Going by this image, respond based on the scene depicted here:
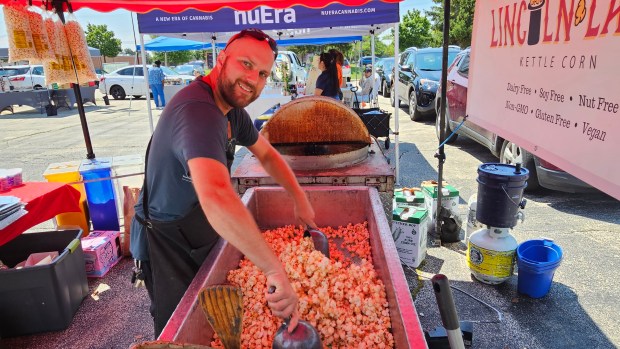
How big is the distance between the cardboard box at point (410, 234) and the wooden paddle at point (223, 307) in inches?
102

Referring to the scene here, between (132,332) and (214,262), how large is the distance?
1725mm

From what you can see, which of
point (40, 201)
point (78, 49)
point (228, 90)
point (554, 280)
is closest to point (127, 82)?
point (78, 49)

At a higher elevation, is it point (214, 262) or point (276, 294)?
point (276, 294)

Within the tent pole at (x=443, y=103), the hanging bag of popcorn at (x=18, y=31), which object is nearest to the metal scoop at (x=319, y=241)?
the tent pole at (x=443, y=103)

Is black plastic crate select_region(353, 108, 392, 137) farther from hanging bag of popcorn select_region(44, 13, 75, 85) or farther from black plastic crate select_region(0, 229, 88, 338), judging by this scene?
black plastic crate select_region(0, 229, 88, 338)

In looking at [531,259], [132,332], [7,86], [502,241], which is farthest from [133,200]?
[7,86]

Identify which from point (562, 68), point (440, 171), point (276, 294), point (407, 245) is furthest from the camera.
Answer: point (440, 171)

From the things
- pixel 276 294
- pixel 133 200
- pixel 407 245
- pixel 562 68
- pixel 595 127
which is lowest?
pixel 407 245

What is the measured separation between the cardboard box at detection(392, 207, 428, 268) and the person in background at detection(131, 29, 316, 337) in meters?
1.70

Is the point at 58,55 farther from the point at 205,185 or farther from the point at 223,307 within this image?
the point at 223,307

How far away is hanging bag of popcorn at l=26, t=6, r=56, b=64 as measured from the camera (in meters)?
3.24

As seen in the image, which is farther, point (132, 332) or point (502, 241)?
point (502, 241)

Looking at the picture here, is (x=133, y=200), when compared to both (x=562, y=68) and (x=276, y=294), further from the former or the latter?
(x=562, y=68)

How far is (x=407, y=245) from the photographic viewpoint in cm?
383
